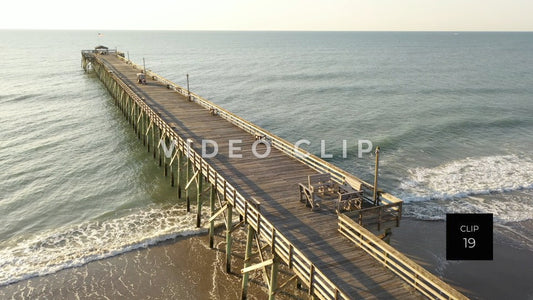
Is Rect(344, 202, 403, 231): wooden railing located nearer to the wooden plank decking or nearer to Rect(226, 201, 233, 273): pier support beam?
the wooden plank decking

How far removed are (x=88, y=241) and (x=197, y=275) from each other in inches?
251

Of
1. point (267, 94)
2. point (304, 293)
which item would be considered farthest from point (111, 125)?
point (304, 293)

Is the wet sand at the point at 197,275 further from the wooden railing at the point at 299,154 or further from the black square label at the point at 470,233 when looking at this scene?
the wooden railing at the point at 299,154

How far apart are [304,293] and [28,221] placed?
50.2 ft

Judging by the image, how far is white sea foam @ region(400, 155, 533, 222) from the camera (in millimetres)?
20906

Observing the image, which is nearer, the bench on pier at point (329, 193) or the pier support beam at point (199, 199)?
the bench on pier at point (329, 193)

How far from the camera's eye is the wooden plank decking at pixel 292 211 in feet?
31.6

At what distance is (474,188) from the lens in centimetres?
2348

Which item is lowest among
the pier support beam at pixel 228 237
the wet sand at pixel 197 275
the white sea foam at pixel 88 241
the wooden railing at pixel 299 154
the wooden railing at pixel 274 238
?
the wet sand at pixel 197 275

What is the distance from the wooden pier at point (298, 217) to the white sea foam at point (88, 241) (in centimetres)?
157

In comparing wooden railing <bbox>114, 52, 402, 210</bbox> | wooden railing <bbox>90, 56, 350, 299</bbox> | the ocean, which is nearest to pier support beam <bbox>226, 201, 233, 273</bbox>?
wooden railing <bbox>90, 56, 350, 299</bbox>

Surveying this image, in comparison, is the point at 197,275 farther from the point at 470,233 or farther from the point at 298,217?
the point at 470,233

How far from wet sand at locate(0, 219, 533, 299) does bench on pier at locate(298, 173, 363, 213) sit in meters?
3.58

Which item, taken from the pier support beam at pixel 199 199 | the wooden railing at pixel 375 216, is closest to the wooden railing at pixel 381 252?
the wooden railing at pixel 375 216
